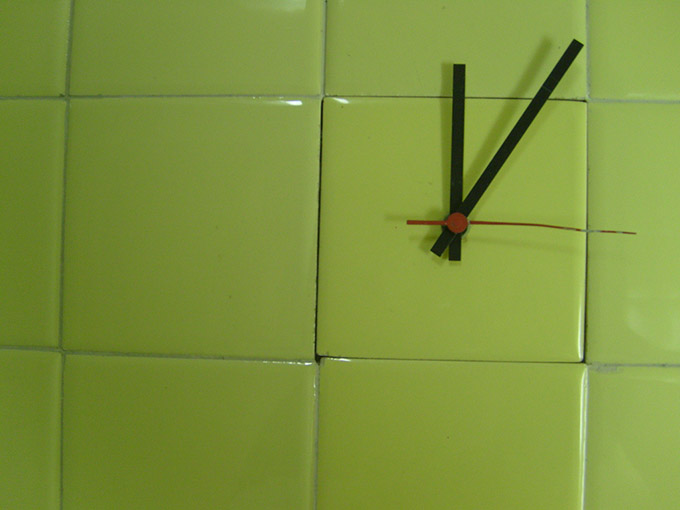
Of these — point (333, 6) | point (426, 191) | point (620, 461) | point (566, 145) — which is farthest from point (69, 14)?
point (620, 461)

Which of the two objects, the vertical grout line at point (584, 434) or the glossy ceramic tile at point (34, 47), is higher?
the glossy ceramic tile at point (34, 47)

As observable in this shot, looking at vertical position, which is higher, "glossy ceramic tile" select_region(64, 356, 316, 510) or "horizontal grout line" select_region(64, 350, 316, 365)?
"horizontal grout line" select_region(64, 350, 316, 365)

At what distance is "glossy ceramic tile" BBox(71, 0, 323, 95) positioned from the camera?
56cm

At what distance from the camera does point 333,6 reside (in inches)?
21.9

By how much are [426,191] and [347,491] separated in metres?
0.40

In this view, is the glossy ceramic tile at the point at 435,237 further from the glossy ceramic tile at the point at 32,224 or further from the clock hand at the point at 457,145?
the glossy ceramic tile at the point at 32,224

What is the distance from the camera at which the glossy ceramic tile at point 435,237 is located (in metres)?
0.54

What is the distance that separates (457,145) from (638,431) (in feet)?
1.41

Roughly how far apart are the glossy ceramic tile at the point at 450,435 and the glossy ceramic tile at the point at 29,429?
0.36 meters

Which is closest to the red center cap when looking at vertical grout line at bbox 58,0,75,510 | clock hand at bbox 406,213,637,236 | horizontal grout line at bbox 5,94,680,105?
clock hand at bbox 406,213,637,236

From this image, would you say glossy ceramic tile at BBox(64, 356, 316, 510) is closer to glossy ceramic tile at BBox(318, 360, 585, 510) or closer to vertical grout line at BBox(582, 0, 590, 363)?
glossy ceramic tile at BBox(318, 360, 585, 510)

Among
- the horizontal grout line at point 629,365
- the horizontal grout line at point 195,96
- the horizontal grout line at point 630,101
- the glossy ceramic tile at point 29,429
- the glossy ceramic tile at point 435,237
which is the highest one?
the horizontal grout line at point 630,101

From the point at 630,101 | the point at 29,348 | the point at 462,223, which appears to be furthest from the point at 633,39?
the point at 29,348

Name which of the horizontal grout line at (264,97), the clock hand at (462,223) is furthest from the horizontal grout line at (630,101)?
the clock hand at (462,223)
